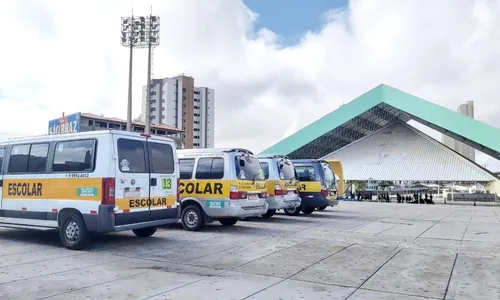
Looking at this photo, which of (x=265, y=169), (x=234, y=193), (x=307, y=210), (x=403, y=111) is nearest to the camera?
(x=234, y=193)

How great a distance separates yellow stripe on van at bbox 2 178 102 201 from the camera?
26.3 feet

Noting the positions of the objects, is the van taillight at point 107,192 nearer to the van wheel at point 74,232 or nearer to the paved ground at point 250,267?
the van wheel at point 74,232

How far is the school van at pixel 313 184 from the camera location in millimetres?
16812

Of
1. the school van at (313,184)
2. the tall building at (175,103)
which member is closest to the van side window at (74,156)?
the school van at (313,184)

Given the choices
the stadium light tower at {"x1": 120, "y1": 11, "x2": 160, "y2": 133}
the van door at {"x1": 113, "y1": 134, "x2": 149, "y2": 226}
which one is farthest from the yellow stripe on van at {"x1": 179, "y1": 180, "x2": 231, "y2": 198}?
the stadium light tower at {"x1": 120, "y1": 11, "x2": 160, "y2": 133}

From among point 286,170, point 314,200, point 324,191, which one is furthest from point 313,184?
point 286,170

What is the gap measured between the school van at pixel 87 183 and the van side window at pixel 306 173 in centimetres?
836

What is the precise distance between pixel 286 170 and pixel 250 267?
26.1ft

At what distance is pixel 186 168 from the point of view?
11766mm

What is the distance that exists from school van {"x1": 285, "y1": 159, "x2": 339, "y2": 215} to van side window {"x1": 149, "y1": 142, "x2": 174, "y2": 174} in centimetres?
847

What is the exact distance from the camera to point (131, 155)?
8.48 meters

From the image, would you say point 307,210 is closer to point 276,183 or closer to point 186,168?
point 276,183

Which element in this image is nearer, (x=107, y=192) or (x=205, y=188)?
(x=107, y=192)

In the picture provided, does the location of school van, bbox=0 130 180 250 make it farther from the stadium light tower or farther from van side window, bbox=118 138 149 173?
the stadium light tower
